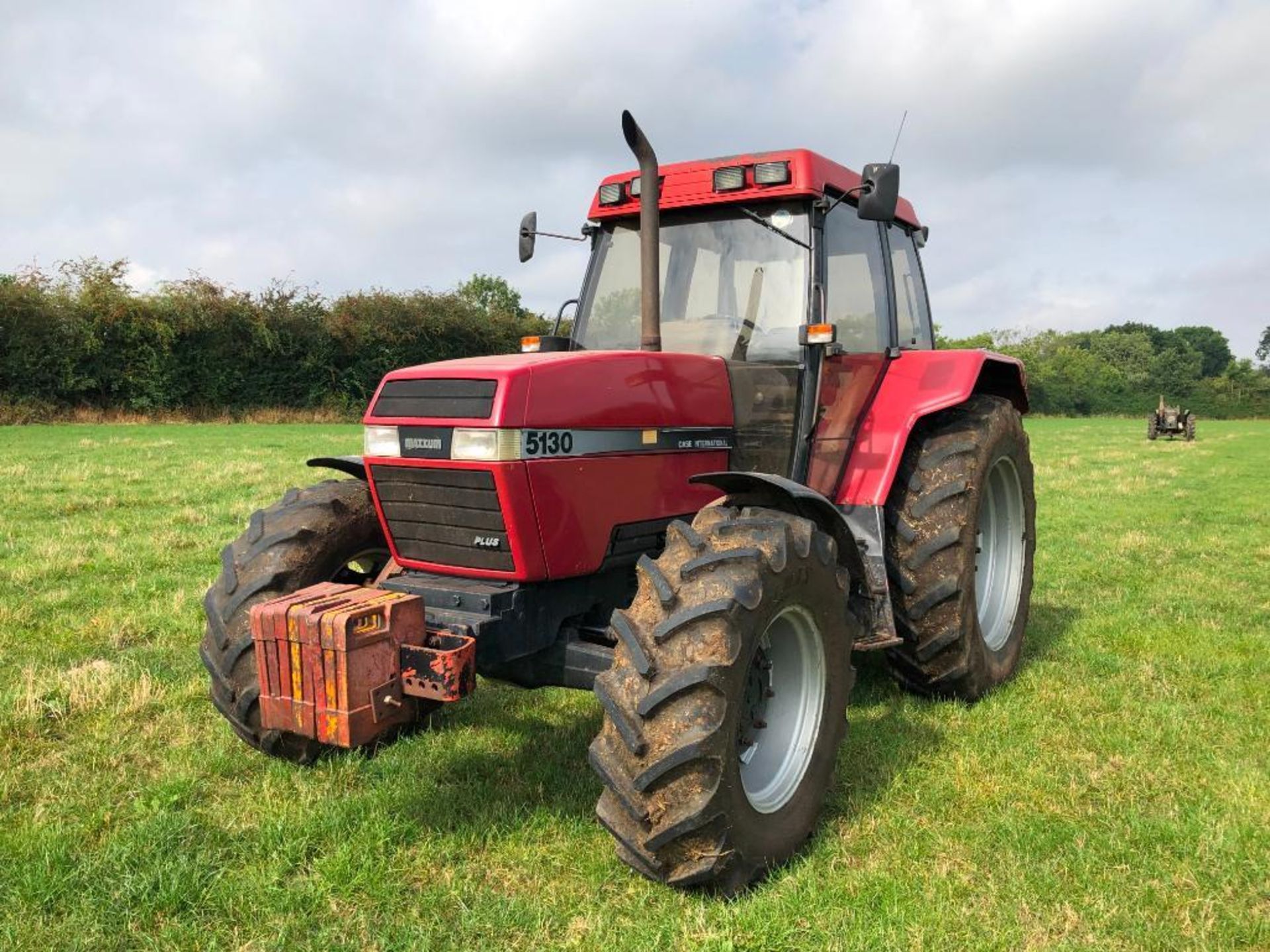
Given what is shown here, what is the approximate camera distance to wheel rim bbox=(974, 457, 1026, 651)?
5496 millimetres

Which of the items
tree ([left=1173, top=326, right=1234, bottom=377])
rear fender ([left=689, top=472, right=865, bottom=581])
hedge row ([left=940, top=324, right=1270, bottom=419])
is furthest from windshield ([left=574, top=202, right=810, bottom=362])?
tree ([left=1173, top=326, right=1234, bottom=377])

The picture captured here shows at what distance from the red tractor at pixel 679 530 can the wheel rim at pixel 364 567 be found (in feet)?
0.07

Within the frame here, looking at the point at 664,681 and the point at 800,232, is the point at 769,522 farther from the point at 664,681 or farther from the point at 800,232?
the point at 800,232

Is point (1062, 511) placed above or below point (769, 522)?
below

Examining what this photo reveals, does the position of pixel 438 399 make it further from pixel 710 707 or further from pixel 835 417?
pixel 835 417

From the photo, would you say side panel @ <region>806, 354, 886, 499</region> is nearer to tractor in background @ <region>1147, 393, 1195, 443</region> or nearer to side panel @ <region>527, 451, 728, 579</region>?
side panel @ <region>527, 451, 728, 579</region>

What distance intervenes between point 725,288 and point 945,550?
1567mm

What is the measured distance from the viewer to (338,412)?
3014 cm

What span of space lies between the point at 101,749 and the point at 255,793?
2.77 feet

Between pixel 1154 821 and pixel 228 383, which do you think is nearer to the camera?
pixel 1154 821

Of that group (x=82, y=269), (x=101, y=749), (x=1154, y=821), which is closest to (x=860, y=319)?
(x=1154, y=821)

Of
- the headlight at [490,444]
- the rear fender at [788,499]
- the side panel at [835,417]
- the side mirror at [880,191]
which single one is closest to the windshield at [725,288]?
the side panel at [835,417]

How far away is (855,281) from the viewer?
488cm

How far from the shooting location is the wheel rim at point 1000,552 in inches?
216
